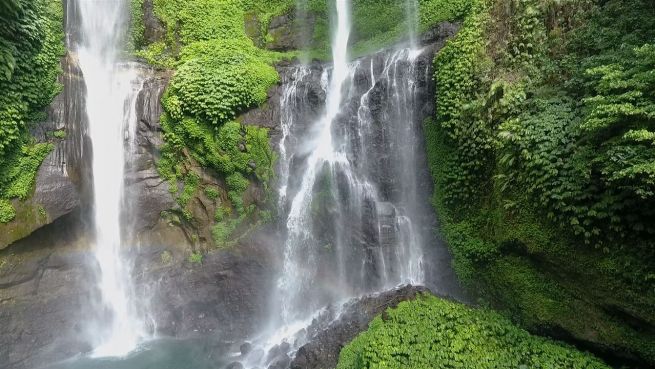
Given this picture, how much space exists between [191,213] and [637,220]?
1024 centimetres

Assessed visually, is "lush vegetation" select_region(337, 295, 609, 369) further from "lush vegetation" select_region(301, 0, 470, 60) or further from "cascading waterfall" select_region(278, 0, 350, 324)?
"lush vegetation" select_region(301, 0, 470, 60)

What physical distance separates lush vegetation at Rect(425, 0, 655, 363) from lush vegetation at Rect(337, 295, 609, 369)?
0.54 meters

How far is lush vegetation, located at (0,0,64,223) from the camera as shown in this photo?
9.71 m

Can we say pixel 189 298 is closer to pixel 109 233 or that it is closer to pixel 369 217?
pixel 109 233

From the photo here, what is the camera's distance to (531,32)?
8859 mm

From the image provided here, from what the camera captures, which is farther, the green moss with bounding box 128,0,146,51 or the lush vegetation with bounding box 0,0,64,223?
the green moss with bounding box 128,0,146,51

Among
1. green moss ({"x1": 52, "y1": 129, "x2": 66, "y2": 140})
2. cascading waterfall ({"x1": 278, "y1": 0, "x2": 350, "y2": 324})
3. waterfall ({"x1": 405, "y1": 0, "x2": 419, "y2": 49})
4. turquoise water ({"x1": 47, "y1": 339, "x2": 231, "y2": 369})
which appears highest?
waterfall ({"x1": 405, "y1": 0, "x2": 419, "y2": 49})

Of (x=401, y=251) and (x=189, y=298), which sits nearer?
(x=401, y=251)

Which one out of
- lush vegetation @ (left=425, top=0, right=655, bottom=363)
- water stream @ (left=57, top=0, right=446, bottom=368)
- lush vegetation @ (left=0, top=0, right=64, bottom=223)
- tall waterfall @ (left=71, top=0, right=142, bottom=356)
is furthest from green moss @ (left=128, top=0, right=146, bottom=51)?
lush vegetation @ (left=425, top=0, right=655, bottom=363)

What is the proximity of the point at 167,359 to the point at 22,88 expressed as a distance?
7865mm

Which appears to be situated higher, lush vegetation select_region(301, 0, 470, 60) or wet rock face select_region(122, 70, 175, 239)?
lush vegetation select_region(301, 0, 470, 60)

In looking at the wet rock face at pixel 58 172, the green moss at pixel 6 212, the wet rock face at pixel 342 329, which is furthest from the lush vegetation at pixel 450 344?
the green moss at pixel 6 212

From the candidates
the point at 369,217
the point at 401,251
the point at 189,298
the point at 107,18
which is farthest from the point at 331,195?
the point at 107,18

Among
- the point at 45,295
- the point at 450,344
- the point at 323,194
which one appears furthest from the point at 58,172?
the point at 450,344
